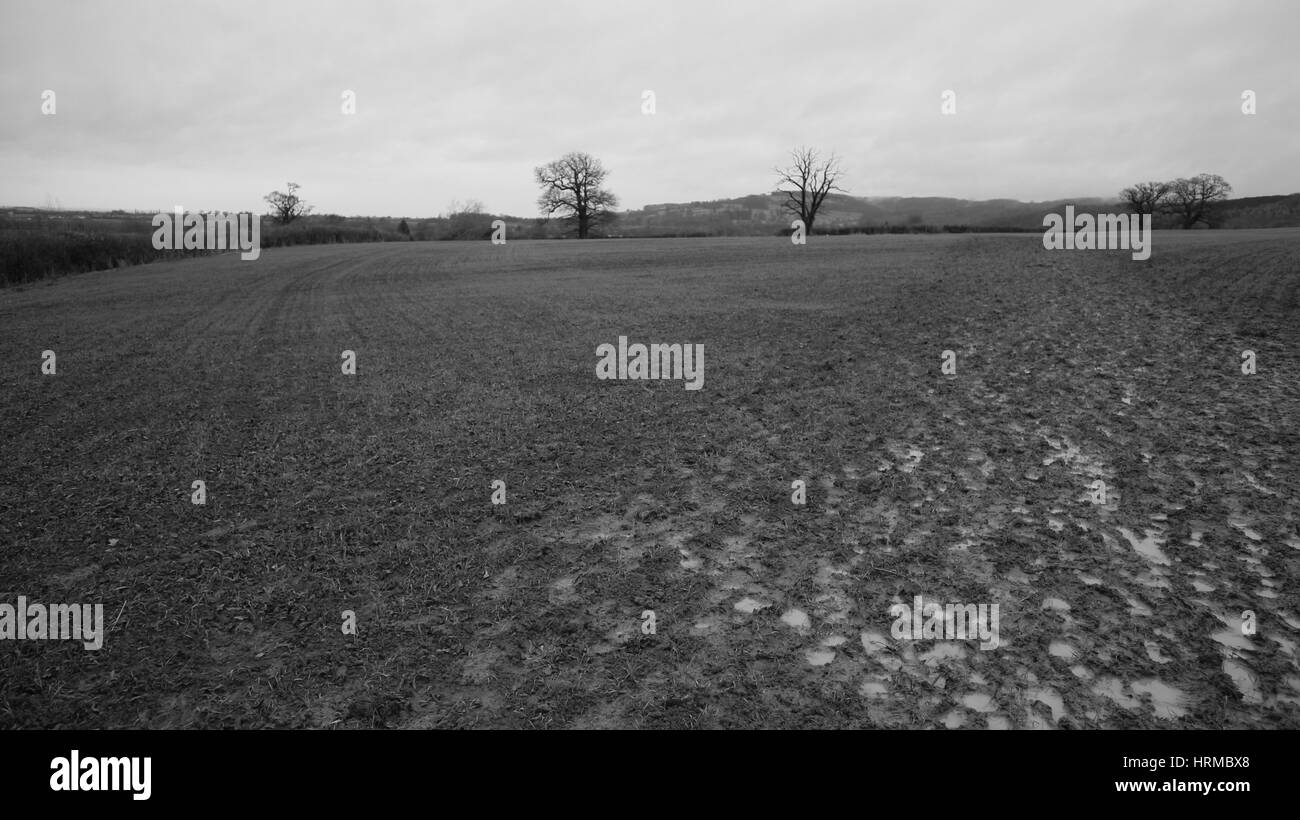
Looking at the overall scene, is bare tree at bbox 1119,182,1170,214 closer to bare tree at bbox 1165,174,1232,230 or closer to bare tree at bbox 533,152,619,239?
bare tree at bbox 1165,174,1232,230

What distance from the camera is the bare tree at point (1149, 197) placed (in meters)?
98.5

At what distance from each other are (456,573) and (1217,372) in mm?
12584

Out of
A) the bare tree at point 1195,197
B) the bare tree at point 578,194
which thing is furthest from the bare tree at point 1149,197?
the bare tree at point 578,194

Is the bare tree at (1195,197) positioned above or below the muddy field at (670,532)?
above

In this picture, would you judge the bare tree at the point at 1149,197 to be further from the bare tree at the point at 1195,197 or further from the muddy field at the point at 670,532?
the muddy field at the point at 670,532

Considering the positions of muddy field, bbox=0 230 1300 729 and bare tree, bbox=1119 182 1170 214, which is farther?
bare tree, bbox=1119 182 1170 214

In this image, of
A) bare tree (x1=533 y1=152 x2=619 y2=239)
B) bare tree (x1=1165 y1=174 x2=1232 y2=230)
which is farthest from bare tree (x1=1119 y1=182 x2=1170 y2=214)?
bare tree (x1=533 y1=152 x2=619 y2=239)

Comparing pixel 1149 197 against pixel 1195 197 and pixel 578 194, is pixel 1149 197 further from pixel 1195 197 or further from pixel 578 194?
pixel 578 194

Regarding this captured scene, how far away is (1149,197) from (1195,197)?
18.1ft

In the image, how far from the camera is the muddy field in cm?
426

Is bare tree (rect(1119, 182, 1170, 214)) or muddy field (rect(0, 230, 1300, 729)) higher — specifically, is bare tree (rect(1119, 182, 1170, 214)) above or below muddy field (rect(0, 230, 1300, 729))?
above

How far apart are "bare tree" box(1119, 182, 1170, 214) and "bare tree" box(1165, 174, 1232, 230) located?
1.02m

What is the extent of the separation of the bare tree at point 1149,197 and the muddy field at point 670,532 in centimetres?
10674

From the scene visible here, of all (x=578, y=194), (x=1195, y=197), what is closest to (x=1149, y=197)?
(x=1195, y=197)
